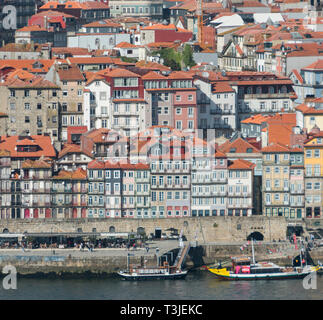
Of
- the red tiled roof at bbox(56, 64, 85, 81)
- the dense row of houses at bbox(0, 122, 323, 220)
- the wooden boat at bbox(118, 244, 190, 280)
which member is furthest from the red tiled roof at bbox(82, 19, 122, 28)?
the wooden boat at bbox(118, 244, 190, 280)

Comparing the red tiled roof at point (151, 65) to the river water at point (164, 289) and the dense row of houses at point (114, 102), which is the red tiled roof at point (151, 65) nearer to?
the dense row of houses at point (114, 102)

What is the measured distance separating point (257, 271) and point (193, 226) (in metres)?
6.45

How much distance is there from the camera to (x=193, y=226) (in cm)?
11369

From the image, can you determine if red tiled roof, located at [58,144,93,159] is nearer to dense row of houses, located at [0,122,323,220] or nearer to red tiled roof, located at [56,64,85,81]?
dense row of houses, located at [0,122,323,220]

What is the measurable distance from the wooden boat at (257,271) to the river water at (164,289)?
2.06 ft

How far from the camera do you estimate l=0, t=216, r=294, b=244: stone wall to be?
113562 millimetres

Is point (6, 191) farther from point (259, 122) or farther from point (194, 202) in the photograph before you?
point (259, 122)

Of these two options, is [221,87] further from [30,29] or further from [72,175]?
[30,29]

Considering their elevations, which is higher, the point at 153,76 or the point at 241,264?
the point at 153,76

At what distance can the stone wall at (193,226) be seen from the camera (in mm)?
113562

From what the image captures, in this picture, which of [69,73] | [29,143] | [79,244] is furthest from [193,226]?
[69,73]

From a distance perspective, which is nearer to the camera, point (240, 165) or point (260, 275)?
point (260, 275)

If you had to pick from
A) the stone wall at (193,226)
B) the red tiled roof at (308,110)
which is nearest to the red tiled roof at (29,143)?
the stone wall at (193,226)

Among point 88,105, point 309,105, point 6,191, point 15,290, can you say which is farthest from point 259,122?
point 15,290
